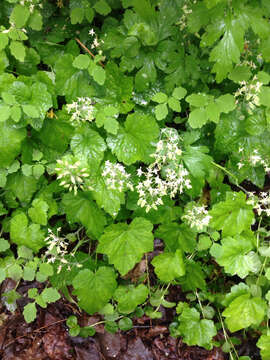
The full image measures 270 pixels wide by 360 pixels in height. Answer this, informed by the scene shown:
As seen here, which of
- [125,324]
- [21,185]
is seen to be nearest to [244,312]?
[125,324]

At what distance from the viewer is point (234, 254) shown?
2.06 metres

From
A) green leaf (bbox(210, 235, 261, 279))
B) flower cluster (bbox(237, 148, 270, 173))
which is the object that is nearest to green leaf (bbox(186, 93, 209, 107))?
Answer: flower cluster (bbox(237, 148, 270, 173))

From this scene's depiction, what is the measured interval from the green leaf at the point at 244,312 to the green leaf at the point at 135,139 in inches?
44.5

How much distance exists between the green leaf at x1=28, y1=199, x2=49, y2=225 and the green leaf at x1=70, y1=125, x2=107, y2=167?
47 cm

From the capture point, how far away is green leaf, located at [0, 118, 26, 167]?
1.97 m

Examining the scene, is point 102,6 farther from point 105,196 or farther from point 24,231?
point 24,231

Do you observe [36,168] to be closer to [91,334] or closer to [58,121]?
[58,121]

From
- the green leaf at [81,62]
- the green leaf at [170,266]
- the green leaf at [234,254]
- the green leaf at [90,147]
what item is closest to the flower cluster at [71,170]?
the green leaf at [90,147]

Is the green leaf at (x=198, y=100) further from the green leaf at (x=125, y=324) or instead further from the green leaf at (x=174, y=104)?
the green leaf at (x=125, y=324)

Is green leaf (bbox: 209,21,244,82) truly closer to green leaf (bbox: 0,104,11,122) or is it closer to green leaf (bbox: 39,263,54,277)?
green leaf (bbox: 0,104,11,122)

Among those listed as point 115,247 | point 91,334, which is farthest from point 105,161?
point 91,334

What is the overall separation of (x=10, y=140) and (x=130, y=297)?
133 centimetres

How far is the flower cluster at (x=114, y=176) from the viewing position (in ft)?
6.03

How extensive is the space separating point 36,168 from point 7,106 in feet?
1.44
